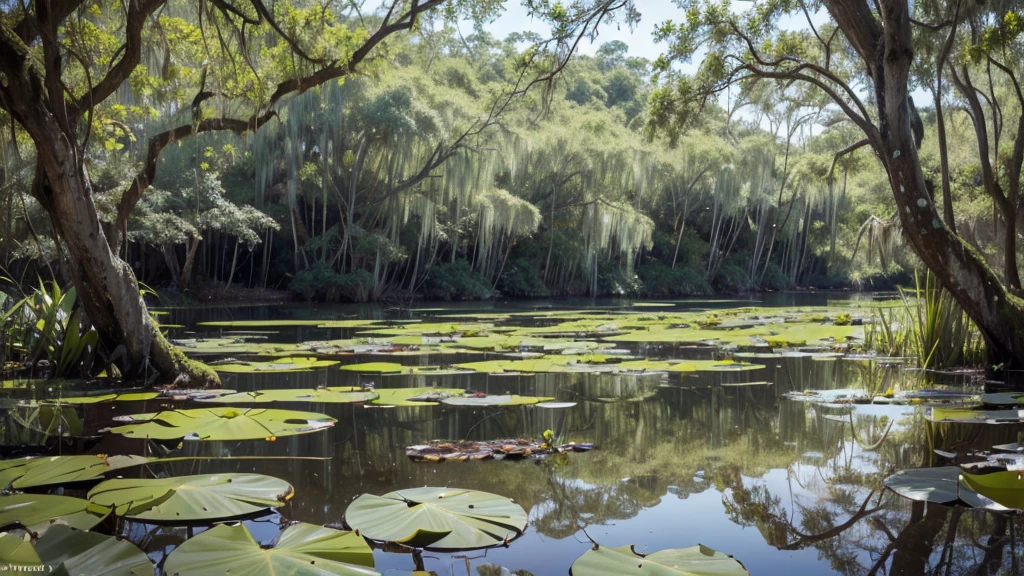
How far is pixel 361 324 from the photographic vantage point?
38.7ft

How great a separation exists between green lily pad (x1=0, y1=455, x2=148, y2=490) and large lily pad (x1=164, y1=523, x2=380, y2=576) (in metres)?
0.99

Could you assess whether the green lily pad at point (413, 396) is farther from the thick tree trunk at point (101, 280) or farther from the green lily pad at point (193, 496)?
the green lily pad at point (193, 496)

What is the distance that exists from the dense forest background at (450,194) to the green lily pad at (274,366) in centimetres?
768

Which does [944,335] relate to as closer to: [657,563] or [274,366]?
[274,366]

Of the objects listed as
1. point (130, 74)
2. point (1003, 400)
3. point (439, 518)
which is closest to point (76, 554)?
point (439, 518)

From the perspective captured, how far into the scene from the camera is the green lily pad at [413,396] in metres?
4.29

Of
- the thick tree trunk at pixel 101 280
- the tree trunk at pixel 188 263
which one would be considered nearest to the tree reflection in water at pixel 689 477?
the thick tree trunk at pixel 101 280

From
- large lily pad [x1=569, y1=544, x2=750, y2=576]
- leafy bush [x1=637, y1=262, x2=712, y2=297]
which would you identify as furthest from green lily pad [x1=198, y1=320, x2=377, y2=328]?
leafy bush [x1=637, y1=262, x2=712, y2=297]

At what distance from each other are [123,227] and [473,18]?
12.0ft

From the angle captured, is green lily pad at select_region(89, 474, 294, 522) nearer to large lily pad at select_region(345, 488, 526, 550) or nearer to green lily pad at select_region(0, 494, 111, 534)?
green lily pad at select_region(0, 494, 111, 534)

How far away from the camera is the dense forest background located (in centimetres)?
1719

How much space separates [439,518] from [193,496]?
799mm

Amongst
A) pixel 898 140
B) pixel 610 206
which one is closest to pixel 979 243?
pixel 610 206

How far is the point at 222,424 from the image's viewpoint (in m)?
3.47
